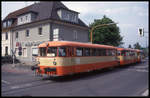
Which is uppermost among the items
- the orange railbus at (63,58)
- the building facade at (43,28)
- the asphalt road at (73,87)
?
the building facade at (43,28)

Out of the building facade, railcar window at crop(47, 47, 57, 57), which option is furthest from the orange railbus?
the building facade

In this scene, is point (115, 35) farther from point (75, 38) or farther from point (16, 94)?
point (16, 94)

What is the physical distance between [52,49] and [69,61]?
1430mm

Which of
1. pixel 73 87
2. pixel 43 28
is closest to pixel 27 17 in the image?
pixel 43 28

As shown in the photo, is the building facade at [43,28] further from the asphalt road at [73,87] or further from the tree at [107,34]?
the asphalt road at [73,87]

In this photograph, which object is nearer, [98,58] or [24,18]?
[98,58]

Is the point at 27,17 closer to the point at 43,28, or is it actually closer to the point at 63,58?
the point at 43,28

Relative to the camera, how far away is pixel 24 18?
29875 mm

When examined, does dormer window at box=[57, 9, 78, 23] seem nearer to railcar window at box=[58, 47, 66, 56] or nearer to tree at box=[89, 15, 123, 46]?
tree at box=[89, 15, 123, 46]

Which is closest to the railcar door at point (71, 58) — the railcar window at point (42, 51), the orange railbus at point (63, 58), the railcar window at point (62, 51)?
the orange railbus at point (63, 58)

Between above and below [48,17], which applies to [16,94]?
below

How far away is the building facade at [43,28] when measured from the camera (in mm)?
25531

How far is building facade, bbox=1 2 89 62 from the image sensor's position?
2553 centimetres

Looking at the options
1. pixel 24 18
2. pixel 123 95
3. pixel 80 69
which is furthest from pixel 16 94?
pixel 24 18
